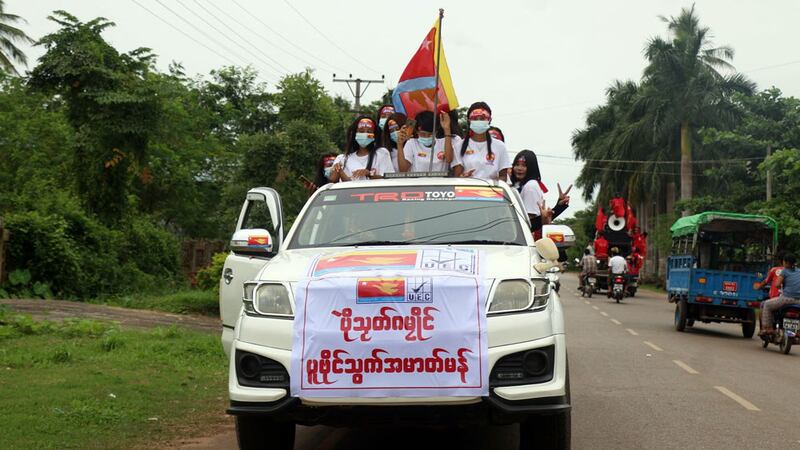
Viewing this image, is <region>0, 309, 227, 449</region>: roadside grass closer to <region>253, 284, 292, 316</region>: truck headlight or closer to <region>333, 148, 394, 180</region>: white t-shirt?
<region>253, 284, 292, 316</region>: truck headlight

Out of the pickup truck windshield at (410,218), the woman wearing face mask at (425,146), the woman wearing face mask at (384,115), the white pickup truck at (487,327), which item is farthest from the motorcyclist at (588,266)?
the white pickup truck at (487,327)

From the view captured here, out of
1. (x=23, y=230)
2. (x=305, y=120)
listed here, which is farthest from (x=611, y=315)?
(x=23, y=230)

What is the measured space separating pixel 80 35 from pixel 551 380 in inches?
767

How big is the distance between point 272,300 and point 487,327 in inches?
49.5

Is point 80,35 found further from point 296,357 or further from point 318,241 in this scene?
point 296,357

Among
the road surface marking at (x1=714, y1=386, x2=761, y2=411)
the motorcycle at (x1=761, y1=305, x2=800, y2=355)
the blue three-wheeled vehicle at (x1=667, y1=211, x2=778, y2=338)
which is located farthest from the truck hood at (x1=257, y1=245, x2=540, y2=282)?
the blue three-wheeled vehicle at (x1=667, y1=211, x2=778, y2=338)

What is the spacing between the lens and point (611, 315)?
23922mm

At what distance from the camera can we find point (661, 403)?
9.09 meters

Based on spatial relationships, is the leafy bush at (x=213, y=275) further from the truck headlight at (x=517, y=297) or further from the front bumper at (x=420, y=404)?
the truck headlight at (x=517, y=297)

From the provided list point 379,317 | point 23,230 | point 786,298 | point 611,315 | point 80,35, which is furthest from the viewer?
point 611,315

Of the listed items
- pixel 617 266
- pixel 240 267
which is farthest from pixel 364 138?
pixel 617 266

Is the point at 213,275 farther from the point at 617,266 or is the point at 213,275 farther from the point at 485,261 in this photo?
the point at 617,266

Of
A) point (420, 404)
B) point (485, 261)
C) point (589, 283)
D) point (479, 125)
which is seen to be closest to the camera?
point (420, 404)

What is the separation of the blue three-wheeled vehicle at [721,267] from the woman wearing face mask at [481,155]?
10.3m
